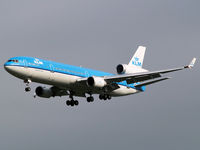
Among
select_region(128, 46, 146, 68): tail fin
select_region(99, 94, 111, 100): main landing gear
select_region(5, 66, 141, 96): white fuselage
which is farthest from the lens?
select_region(128, 46, 146, 68): tail fin

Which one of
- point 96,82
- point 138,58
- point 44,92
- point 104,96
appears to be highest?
point 138,58

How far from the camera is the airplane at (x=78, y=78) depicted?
2480 inches

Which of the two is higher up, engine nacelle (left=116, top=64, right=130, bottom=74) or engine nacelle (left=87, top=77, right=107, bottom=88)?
engine nacelle (left=116, top=64, right=130, bottom=74)

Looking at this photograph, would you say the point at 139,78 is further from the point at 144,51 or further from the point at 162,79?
the point at 144,51

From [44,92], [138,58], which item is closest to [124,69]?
[138,58]

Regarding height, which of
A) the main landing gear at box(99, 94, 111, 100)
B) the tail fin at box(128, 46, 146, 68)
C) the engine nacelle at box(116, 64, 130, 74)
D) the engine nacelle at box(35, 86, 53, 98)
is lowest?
the main landing gear at box(99, 94, 111, 100)

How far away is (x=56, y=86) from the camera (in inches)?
2635

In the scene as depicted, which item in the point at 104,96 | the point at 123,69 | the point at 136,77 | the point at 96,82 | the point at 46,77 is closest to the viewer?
the point at 46,77

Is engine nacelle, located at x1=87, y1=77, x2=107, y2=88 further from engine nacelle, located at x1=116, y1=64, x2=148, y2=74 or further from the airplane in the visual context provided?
engine nacelle, located at x1=116, y1=64, x2=148, y2=74

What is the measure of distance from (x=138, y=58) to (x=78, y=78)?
15.6 meters

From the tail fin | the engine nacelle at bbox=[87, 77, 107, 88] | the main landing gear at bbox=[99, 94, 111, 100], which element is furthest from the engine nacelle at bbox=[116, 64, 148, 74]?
the engine nacelle at bbox=[87, 77, 107, 88]

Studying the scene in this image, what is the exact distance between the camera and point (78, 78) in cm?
6706

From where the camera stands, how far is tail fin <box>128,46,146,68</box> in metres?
78.4

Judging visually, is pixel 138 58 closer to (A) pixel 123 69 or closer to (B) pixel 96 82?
(A) pixel 123 69
